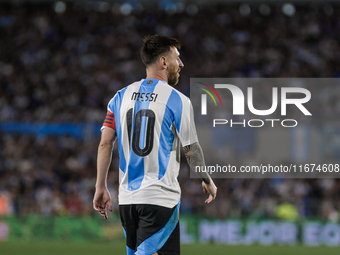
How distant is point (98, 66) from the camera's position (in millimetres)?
18438

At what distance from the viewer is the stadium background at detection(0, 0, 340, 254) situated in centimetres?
1156

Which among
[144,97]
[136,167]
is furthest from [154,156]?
[144,97]

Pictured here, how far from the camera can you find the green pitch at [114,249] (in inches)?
387

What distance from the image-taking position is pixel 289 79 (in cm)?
1650

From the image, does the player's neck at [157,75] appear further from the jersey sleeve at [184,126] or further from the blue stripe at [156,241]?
the blue stripe at [156,241]

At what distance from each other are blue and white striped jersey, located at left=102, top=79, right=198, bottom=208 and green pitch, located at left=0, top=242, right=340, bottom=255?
Result: 6.65m

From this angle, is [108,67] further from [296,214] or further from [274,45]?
[296,214]

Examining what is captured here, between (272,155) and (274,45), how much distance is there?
5.63 metres

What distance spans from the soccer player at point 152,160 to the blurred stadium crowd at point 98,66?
29.1 feet

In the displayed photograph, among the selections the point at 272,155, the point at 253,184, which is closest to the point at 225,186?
the point at 253,184

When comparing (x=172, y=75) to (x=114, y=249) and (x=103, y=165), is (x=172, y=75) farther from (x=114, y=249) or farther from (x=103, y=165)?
(x=114, y=249)

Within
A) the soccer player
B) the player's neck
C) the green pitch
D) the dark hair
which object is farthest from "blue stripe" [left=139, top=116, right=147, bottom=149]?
the green pitch

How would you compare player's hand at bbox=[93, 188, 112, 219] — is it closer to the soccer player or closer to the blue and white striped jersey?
the soccer player

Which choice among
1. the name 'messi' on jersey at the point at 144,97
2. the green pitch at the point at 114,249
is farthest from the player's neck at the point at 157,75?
the green pitch at the point at 114,249
